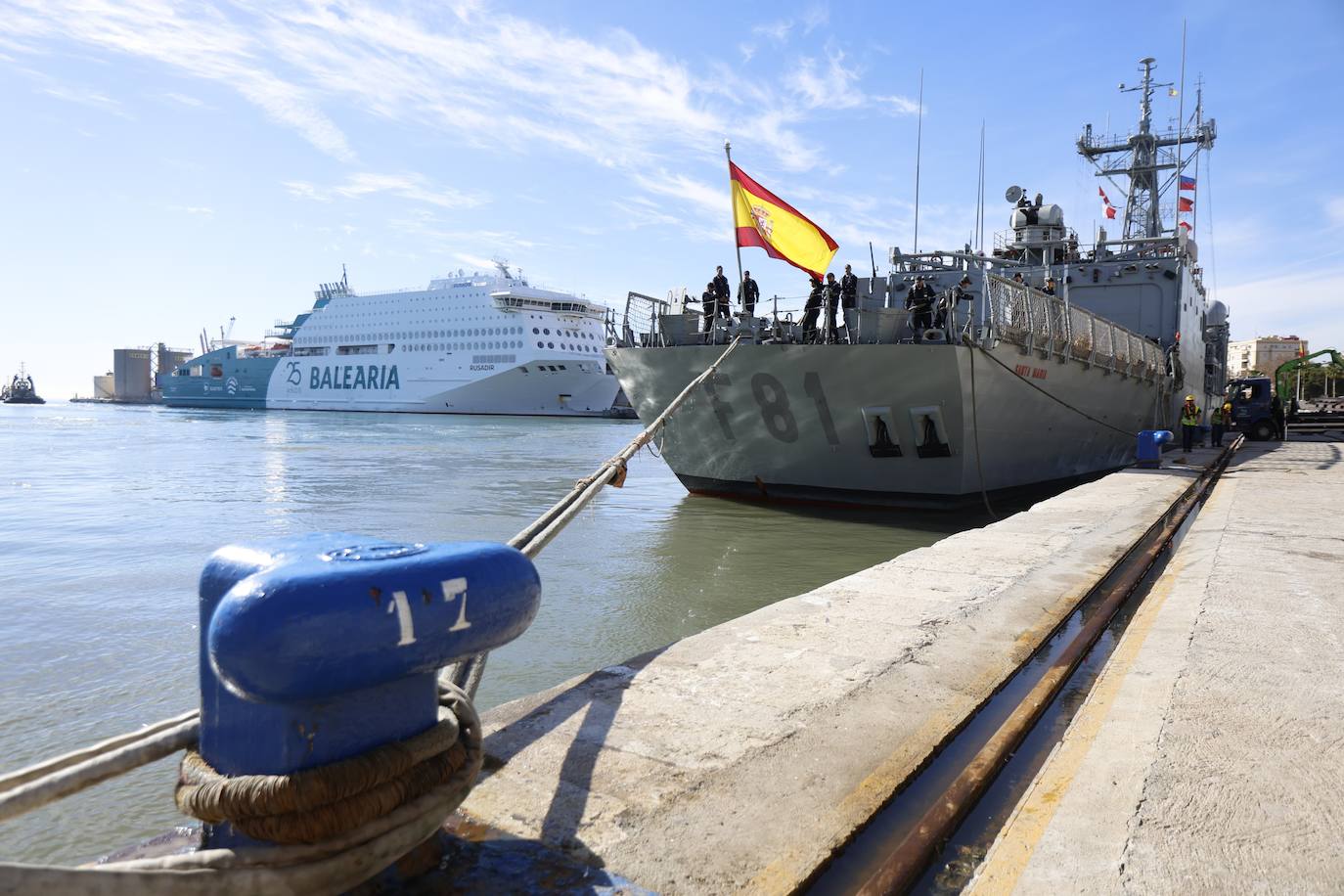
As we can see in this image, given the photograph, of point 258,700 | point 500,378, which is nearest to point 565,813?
point 258,700

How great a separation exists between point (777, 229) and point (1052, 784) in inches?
Result: 398

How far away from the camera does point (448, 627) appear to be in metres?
1.63

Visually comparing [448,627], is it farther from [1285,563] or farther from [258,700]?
[1285,563]

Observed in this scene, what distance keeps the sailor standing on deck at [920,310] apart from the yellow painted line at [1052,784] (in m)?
7.85

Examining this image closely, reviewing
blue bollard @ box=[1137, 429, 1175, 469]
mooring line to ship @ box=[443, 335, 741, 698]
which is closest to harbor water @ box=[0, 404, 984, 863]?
mooring line to ship @ box=[443, 335, 741, 698]

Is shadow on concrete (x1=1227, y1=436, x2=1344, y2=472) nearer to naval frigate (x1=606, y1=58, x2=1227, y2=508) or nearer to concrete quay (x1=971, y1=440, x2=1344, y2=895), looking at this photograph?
naval frigate (x1=606, y1=58, x2=1227, y2=508)

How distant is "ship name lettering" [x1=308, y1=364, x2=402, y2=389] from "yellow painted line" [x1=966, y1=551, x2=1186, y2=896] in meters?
71.1

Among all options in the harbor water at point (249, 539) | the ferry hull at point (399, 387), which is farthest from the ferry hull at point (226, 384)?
the harbor water at point (249, 539)

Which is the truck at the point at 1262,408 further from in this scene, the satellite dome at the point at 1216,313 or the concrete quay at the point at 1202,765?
the concrete quay at the point at 1202,765

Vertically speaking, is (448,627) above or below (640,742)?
above

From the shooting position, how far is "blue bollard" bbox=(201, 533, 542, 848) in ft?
4.83

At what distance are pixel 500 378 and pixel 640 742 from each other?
205ft

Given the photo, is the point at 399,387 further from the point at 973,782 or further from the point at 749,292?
the point at 973,782

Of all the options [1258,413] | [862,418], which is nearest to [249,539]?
[862,418]
